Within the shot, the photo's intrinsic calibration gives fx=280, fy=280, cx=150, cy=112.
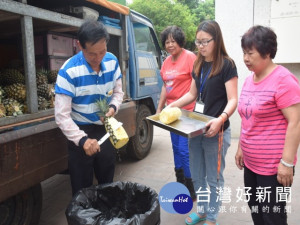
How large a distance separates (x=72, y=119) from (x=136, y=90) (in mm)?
1930

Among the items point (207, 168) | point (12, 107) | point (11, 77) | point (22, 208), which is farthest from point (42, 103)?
point (207, 168)

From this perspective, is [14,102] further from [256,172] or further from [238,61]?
[238,61]

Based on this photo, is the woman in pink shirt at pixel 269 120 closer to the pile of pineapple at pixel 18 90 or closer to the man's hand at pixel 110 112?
the man's hand at pixel 110 112

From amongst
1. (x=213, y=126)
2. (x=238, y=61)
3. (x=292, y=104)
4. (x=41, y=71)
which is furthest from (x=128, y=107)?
(x=238, y=61)

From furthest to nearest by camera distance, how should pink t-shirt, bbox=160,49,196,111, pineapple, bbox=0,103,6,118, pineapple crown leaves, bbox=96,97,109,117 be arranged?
pink t-shirt, bbox=160,49,196,111 < pineapple, bbox=0,103,6,118 < pineapple crown leaves, bbox=96,97,109,117

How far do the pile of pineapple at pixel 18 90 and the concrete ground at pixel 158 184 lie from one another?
120 cm

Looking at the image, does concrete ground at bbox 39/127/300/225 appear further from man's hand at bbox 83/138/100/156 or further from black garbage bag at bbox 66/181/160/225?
man's hand at bbox 83/138/100/156

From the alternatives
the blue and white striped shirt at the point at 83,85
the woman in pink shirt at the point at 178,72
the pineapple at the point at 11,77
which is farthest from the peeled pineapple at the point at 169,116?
the pineapple at the point at 11,77

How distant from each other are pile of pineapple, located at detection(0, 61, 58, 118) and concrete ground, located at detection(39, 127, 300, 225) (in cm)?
120

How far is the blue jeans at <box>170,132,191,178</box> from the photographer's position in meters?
3.04

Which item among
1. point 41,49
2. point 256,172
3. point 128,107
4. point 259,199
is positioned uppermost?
point 41,49

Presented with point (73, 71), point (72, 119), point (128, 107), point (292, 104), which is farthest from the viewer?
point (128, 107)

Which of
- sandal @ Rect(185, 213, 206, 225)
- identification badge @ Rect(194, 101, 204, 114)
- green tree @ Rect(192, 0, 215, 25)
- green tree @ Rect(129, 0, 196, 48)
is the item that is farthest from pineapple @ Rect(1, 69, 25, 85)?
green tree @ Rect(192, 0, 215, 25)

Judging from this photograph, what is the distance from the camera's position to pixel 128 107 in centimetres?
362
